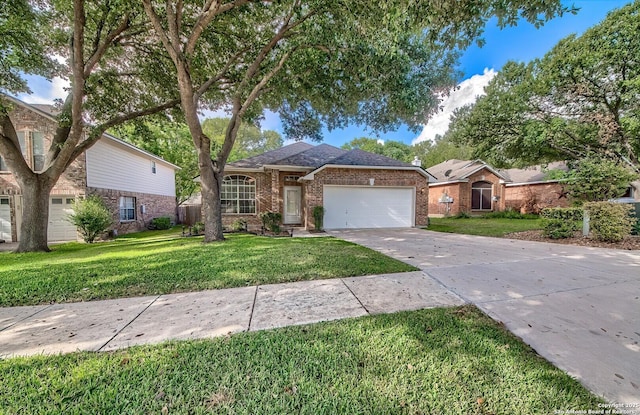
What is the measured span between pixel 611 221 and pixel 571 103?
7597 mm

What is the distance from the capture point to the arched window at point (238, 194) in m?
12.8

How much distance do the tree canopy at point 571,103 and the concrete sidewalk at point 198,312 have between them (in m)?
12.2

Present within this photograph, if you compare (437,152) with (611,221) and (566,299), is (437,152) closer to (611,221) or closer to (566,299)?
(611,221)

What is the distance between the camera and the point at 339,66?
301 inches

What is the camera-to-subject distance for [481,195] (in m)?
19.2

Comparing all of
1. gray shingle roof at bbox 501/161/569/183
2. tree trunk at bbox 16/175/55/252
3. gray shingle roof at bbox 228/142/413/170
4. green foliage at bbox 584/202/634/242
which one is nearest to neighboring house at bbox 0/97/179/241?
tree trunk at bbox 16/175/55/252

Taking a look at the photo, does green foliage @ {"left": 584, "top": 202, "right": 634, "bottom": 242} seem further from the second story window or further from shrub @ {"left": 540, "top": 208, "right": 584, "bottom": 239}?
the second story window

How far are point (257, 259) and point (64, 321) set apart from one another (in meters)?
3.14

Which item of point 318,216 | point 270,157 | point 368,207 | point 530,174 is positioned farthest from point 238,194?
point 530,174

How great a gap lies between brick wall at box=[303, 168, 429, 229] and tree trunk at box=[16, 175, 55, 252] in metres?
9.30

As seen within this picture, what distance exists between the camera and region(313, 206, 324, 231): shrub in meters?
Result: 11.4

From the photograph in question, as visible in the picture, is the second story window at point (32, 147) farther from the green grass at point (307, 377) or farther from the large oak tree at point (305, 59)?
the green grass at point (307, 377)

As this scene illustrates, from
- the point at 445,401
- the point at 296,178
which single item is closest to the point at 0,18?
the point at 296,178

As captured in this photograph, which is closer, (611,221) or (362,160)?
(611,221)
